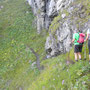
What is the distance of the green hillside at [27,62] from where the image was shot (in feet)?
25.2

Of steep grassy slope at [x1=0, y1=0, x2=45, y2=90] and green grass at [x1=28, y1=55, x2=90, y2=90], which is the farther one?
steep grassy slope at [x1=0, y1=0, x2=45, y2=90]

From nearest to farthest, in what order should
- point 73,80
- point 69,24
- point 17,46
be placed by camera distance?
point 73,80, point 69,24, point 17,46

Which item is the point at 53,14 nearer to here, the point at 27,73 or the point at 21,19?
the point at 27,73

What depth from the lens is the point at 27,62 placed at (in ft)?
66.3

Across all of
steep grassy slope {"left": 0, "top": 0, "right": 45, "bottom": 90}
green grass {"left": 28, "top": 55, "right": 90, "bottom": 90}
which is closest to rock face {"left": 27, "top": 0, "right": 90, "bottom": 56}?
green grass {"left": 28, "top": 55, "right": 90, "bottom": 90}

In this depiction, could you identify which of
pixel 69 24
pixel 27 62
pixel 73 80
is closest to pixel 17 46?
pixel 27 62

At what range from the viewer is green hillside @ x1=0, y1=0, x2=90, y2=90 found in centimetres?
768

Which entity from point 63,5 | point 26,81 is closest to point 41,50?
point 26,81

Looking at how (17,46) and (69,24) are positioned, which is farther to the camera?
(17,46)

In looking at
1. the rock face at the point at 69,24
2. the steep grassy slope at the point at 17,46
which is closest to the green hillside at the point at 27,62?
the steep grassy slope at the point at 17,46

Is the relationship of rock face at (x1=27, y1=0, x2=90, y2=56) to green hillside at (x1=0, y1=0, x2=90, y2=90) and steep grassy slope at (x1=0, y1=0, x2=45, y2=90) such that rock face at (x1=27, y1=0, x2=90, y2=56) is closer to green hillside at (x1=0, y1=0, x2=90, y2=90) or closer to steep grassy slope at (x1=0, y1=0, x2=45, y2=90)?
green hillside at (x1=0, y1=0, x2=90, y2=90)

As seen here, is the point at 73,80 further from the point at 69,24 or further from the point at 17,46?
the point at 17,46

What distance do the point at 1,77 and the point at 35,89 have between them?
377 inches

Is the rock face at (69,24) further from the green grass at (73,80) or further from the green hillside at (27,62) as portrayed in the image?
the green grass at (73,80)
